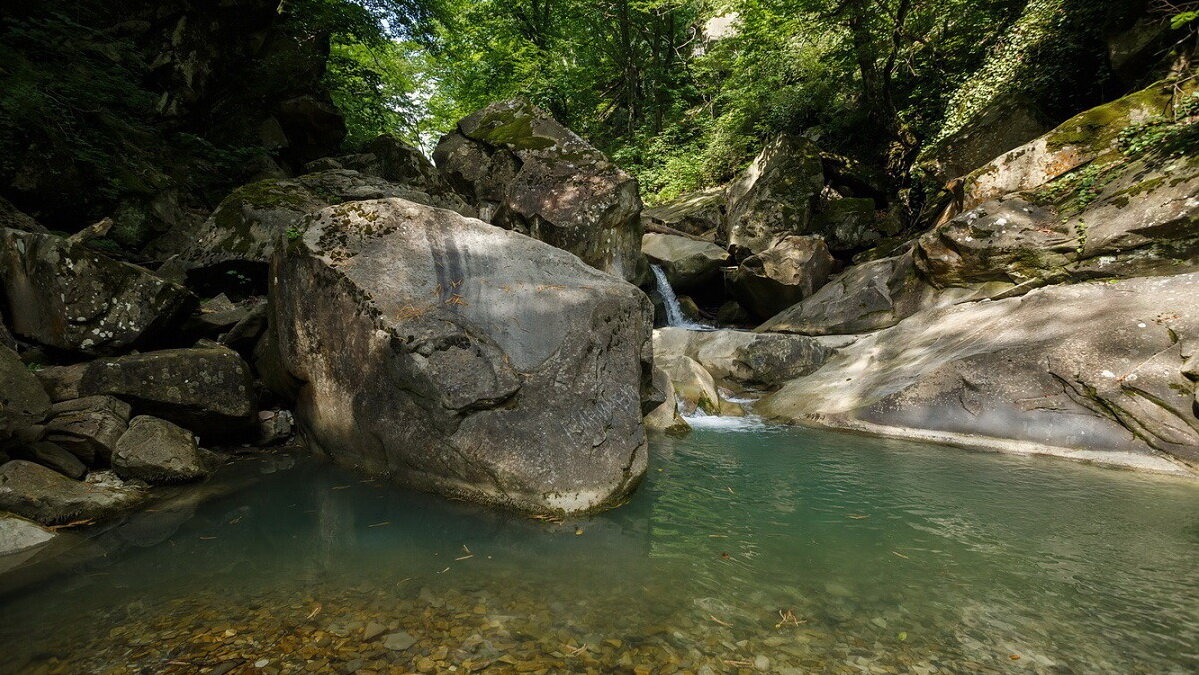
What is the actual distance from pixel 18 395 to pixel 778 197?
15.7 m

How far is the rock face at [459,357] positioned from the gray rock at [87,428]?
153cm

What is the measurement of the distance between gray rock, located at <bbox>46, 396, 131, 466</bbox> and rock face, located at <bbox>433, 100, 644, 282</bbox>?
779 cm

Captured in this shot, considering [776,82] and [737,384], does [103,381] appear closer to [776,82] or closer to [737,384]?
[737,384]

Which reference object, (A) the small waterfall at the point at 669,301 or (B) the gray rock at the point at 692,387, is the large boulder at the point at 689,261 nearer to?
(A) the small waterfall at the point at 669,301

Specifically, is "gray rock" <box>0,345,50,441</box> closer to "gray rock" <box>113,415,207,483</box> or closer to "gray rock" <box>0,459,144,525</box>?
"gray rock" <box>0,459,144,525</box>

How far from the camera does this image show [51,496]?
4004 millimetres

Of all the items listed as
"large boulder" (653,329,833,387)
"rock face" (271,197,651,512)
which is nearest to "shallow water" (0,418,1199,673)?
"rock face" (271,197,651,512)

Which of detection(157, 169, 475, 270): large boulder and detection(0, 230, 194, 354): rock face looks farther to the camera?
detection(157, 169, 475, 270): large boulder

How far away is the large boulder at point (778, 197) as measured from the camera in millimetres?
15141

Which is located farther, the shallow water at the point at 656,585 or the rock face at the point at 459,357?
the rock face at the point at 459,357

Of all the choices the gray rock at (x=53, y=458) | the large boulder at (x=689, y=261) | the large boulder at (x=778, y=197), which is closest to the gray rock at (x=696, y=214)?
the large boulder at (x=778, y=197)

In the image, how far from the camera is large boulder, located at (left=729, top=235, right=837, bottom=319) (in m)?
13.6

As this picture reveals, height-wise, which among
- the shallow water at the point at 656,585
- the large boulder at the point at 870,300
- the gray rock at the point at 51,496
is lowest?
the shallow water at the point at 656,585

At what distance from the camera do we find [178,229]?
29.9 ft
